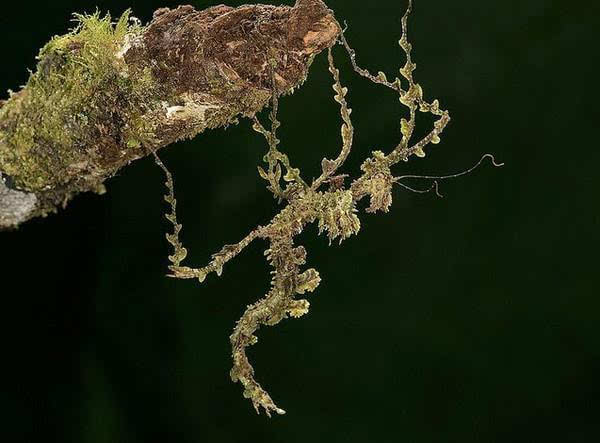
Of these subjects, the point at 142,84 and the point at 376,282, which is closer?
the point at 142,84

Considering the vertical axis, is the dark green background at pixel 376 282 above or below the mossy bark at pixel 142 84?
below

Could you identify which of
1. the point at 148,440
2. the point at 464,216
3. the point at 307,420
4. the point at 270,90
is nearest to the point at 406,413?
the point at 307,420

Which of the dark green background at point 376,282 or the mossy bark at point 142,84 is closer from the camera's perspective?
the mossy bark at point 142,84

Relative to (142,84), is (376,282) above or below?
below
